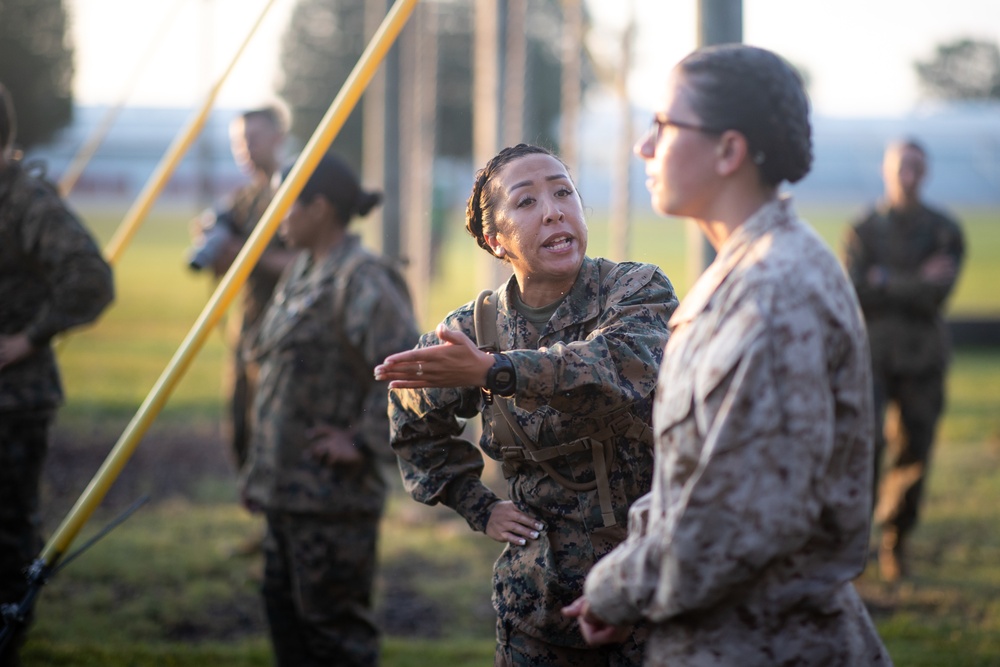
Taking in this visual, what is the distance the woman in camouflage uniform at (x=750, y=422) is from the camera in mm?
2025

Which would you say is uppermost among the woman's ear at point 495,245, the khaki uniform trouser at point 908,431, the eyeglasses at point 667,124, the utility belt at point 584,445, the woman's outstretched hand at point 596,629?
the eyeglasses at point 667,124

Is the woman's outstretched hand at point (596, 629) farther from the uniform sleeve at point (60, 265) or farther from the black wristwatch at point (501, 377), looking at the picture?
the uniform sleeve at point (60, 265)

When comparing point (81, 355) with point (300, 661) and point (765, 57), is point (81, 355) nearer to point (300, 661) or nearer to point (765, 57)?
point (300, 661)

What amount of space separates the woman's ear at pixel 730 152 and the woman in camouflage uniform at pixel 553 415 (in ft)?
2.16

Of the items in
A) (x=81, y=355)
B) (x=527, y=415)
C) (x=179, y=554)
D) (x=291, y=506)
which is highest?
(x=527, y=415)

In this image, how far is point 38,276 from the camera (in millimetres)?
4770

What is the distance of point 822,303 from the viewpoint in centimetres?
208

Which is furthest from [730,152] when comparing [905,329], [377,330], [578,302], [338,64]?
[338,64]

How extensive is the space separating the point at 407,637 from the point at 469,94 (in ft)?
88.6

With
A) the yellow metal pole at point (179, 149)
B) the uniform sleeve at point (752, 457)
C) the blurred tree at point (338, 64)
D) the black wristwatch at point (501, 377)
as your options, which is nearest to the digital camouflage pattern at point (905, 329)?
the yellow metal pole at point (179, 149)

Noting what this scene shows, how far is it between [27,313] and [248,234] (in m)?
2.19

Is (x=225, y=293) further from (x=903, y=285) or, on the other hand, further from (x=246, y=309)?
(x=903, y=285)

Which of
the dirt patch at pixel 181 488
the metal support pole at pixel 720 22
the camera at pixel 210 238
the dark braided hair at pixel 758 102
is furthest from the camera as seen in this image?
the dirt patch at pixel 181 488

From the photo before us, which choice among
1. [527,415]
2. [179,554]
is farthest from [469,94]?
[527,415]
